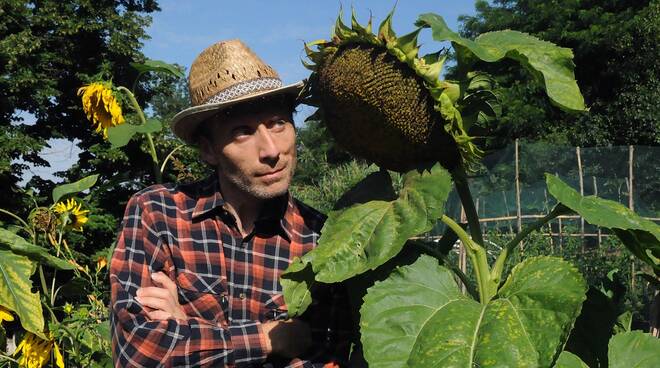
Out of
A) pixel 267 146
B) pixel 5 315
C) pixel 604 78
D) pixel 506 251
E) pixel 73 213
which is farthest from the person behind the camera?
pixel 604 78

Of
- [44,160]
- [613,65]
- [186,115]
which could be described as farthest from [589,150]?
[613,65]

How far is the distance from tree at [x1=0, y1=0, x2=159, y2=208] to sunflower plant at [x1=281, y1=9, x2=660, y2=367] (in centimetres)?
1214

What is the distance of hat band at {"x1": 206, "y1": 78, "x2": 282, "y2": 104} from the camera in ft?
5.38

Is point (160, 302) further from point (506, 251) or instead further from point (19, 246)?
point (506, 251)

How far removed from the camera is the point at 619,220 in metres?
1.08

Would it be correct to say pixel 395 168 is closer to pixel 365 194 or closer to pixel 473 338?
pixel 365 194

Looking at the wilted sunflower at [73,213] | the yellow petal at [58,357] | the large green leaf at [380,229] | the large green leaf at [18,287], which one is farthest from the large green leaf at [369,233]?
the wilted sunflower at [73,213]

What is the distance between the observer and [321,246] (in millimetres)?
1159

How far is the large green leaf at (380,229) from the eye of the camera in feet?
3.61

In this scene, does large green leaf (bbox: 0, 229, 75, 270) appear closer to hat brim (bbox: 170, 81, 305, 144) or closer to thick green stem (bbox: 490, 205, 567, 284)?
hat brim (bbox: 170, 81, 305, 144)

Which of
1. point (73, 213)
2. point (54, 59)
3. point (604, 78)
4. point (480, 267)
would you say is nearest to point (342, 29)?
point (480, 267)

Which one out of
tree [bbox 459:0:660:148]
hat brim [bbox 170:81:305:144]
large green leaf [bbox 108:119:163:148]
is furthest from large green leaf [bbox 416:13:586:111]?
tree [bbox 459:0:660:148]

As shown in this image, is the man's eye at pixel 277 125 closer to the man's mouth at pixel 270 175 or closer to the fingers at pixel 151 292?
the man's mouth at pixel 270 175

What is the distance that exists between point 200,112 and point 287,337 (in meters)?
0.50
